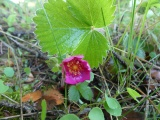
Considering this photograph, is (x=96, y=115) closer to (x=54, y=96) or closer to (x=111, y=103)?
(x=111, y=103)

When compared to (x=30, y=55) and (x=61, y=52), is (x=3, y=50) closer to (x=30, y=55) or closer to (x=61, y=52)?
(x=30, y=55)

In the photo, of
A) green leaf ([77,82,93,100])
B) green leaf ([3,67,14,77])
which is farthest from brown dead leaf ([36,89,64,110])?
green leaf ([3,67,14,77])

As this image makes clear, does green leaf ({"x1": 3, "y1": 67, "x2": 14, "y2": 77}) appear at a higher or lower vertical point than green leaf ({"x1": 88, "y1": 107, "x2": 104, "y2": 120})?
higher

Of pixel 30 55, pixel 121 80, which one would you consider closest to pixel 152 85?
pixel 121 80

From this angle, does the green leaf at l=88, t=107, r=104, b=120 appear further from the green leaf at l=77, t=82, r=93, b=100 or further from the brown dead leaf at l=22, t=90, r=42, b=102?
the brown dead leaf at l=22, t=90, r=42, b=102

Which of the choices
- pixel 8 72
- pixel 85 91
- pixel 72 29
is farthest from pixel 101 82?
pixel 8 72
